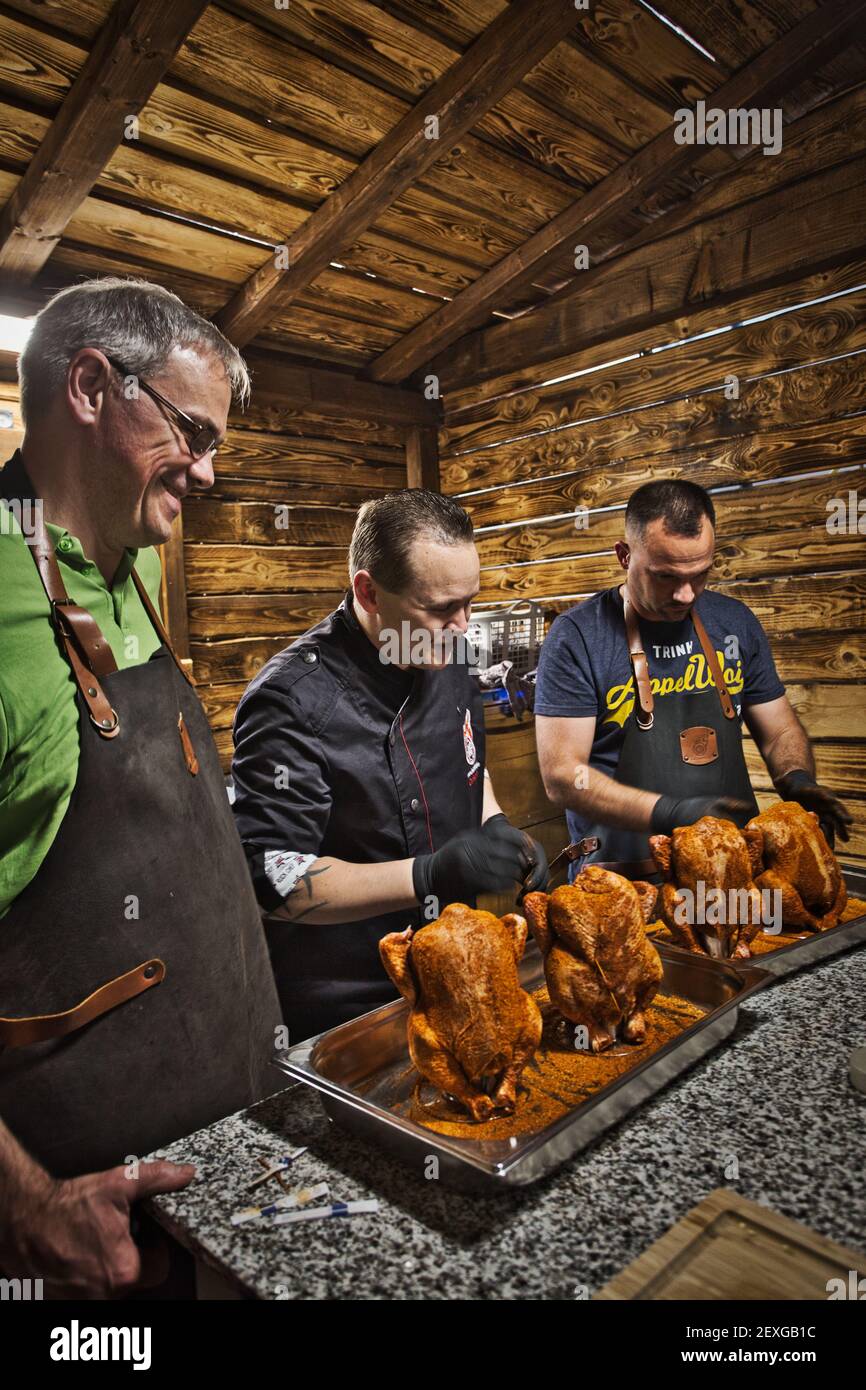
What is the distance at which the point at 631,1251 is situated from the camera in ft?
3.22

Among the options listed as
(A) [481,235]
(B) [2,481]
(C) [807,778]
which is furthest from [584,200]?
(B) [2,481]

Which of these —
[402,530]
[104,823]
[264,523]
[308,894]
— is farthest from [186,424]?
[264,523]

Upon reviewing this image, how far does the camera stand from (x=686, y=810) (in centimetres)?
241

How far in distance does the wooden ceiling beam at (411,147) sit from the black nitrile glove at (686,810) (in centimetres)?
281

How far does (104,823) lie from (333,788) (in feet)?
2.70

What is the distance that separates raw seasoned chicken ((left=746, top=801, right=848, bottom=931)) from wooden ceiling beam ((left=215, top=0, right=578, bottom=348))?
2.99 metres

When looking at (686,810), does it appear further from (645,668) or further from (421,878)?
(421,878)

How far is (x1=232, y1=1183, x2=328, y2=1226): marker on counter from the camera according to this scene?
3.49 feet

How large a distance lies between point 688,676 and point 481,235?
9.10 ft

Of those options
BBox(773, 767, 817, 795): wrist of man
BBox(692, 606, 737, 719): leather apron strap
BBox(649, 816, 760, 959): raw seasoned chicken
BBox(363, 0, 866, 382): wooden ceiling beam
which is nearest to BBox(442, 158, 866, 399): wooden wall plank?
BBox(363, 0, 866, 382): wooden ceiling beam

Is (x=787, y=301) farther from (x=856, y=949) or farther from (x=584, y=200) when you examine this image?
(x=856, y=949)

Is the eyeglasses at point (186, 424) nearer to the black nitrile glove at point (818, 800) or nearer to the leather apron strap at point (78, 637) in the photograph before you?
the leather apron strap at point (78, 637)

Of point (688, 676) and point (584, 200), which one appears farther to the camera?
point (584, 200)

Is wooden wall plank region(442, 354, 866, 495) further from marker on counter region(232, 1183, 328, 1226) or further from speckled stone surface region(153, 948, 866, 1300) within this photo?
marker on counter region(232, 1183, 328, 1226)
